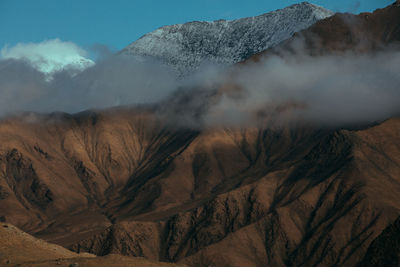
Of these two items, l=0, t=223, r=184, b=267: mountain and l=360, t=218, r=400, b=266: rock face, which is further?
Result: l=360, t=218, r=400, b=266: rock face

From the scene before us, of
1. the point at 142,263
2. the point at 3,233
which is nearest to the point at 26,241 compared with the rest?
the point at 3,233

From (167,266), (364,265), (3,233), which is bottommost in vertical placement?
(364,265)

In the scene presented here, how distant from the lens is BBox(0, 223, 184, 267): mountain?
78500 mm

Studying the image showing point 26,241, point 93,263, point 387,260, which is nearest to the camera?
point 93,263

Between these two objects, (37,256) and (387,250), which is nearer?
(37,256)

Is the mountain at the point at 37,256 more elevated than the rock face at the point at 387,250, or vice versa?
the mountain at the point at 37,256

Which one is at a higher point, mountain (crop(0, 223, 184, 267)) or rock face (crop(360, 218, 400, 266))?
mountain (crop(0, 223, 184, 267))

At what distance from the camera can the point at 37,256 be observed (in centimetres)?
8712

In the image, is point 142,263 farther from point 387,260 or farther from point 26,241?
point 387,260

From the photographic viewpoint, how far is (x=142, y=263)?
8225cm

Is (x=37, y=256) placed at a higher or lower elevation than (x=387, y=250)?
higher

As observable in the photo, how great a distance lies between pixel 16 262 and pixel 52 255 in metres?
10.3

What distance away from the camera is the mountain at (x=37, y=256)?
7850cm

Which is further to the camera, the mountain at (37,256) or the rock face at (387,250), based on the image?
the rock face at (387,250)
